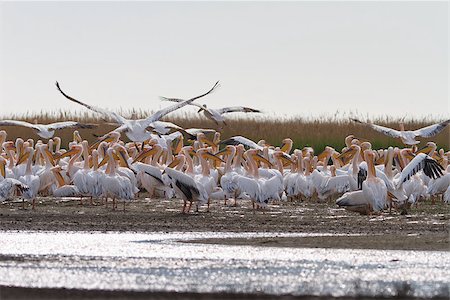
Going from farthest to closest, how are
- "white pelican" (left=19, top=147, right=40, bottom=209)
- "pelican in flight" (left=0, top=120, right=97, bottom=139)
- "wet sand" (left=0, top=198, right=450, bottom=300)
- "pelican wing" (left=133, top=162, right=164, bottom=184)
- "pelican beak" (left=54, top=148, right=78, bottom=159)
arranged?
"pelican in flight" (left=0, top=120, right=97, bottom=139) < "pelican beak" (left=54, top=148, right=78, bottom=159) < "pelican wing" (left=133, top=162, right=164, bottom=184) < "white pelican" (left=19, top=147, right=40, bottom=209) < "wet sand" (left=0, top=198, right=450, bottom=300)

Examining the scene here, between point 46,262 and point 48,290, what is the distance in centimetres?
168

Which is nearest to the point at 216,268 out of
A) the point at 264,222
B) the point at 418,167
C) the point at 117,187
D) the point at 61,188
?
the point at 264,222

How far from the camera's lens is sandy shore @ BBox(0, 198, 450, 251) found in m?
12.7

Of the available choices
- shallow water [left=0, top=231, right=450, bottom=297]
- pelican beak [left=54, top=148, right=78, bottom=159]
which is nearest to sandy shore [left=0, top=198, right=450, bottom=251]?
shallow water [left=0, top=231, right=450, bottom=297]

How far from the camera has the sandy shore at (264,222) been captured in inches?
498

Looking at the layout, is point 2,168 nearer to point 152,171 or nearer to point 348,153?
point 152,171

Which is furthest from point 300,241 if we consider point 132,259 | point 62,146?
point 62,146

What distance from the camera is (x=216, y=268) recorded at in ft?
33.4

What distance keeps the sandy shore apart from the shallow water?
852 millimetres

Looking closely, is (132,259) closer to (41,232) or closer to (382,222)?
(41,232)

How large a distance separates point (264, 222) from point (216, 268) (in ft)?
17.4

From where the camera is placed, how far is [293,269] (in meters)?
10.1

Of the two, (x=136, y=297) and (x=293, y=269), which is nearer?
(x=136, y=297)

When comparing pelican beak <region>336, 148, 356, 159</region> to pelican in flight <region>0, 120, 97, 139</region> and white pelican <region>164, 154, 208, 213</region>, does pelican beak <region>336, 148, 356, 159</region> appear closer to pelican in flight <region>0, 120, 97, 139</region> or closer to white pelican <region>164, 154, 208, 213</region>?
white pelican <region>164, 154, 208, 213</region>
